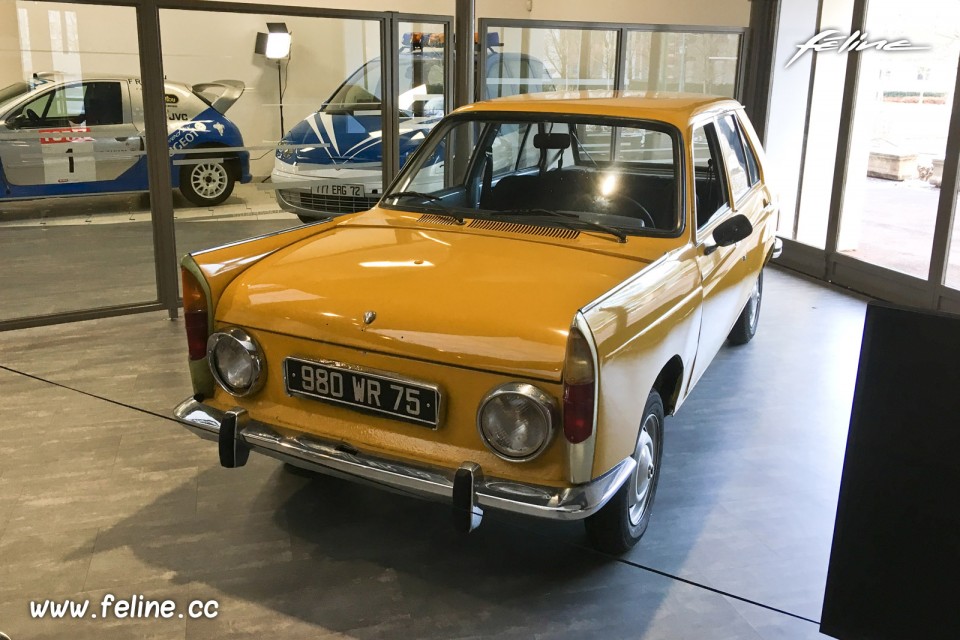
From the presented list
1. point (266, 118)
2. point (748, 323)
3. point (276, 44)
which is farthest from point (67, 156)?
point (748, 323)

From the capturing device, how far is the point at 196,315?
3.11 metres

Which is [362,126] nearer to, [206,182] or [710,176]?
[206,182]

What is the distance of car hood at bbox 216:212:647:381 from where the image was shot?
2.68 m

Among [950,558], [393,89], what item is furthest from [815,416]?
[393,89]

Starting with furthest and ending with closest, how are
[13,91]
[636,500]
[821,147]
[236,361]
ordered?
[821,147], [13,91], [636,500], [236,361]

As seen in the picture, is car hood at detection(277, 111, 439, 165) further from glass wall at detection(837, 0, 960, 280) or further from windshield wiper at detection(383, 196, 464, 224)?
glass wall at detection(837, 0, 960, 280)

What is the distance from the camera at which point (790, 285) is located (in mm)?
7574

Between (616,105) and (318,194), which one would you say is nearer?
(616,105)

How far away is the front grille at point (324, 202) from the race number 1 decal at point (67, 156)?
1779 millimetres

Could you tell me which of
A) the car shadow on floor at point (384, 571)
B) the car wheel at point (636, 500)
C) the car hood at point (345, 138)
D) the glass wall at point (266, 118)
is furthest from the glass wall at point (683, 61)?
the car shadow on floor at point (384, 571)

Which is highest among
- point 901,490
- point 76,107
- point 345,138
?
point 76,107

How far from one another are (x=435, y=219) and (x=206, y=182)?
389cm

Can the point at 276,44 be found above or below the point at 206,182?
above

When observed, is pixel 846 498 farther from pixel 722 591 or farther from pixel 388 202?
pixel 388 202
